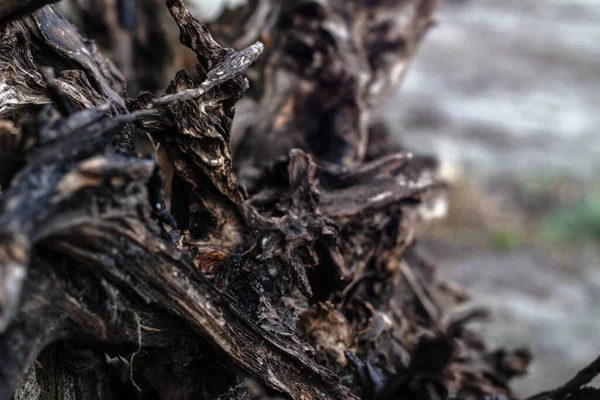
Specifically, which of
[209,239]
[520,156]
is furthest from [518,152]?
[209,239]

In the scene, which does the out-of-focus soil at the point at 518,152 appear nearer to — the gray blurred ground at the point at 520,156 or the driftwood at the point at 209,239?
the gray blurred ground at the point at 520,156

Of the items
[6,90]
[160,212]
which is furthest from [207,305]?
[6,90]

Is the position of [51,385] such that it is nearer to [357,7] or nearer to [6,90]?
[6,90]

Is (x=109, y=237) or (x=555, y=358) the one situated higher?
(x=109, y=237)

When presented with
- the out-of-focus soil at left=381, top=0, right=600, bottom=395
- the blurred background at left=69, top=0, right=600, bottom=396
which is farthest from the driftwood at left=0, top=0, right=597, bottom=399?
the blurred background at left=69, top=0, right=600, bottom=396

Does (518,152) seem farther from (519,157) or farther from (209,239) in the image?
(209,239)

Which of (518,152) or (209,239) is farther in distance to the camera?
(518,152)

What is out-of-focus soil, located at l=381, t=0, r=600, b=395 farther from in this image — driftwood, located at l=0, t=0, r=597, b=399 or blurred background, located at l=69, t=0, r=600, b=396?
driftwood, located at l=0, t=0, r=597, b=399
